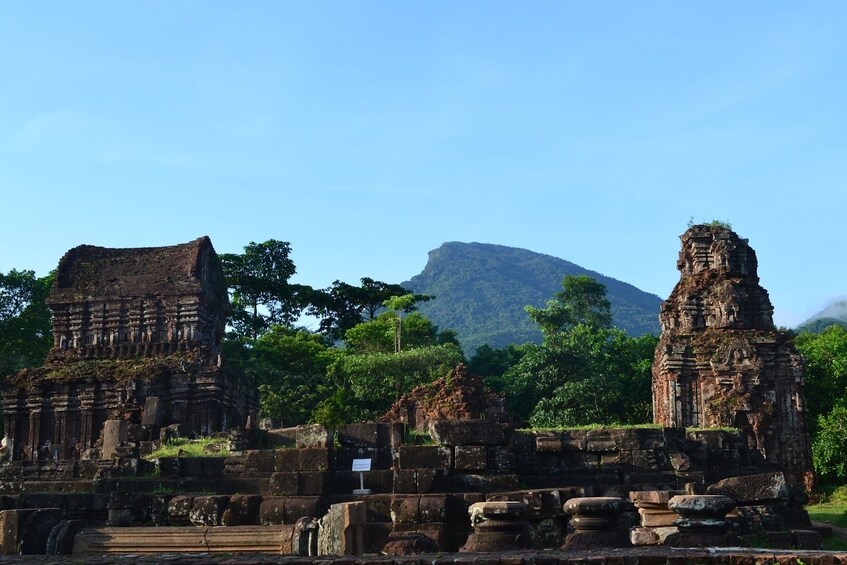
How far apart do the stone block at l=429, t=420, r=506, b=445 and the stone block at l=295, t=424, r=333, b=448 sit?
172 cm

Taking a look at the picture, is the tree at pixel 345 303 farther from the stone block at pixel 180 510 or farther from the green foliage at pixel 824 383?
the stone block at pixel 180 510

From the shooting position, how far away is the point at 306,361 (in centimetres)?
4522

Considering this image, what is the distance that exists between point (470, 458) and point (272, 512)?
331cm

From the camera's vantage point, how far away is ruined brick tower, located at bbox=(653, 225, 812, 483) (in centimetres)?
2830

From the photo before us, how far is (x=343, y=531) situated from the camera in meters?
11.1

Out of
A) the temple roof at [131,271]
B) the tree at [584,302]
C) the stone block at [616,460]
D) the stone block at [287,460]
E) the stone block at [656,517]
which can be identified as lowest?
the stone block at [656,517]

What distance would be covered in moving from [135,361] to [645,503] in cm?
2146

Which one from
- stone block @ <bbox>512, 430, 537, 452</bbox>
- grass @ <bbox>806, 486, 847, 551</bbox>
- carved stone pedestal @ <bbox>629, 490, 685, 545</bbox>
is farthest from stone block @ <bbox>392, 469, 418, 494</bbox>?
grass @ <bbox>806, 486, 847, 551</bbox>

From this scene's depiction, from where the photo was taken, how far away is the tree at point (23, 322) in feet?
136

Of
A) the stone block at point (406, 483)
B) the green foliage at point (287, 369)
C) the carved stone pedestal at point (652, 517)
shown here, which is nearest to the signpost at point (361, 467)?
the stone block at point (406, 483)

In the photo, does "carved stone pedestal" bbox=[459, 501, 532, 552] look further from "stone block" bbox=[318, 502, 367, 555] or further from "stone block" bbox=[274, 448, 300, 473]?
"stone block" bbox=[274, 448, 300, 473]

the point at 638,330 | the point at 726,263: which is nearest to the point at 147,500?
the point at 726,263

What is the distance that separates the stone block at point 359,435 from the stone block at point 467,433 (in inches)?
47.9

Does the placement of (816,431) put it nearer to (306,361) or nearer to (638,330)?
(306,361)
